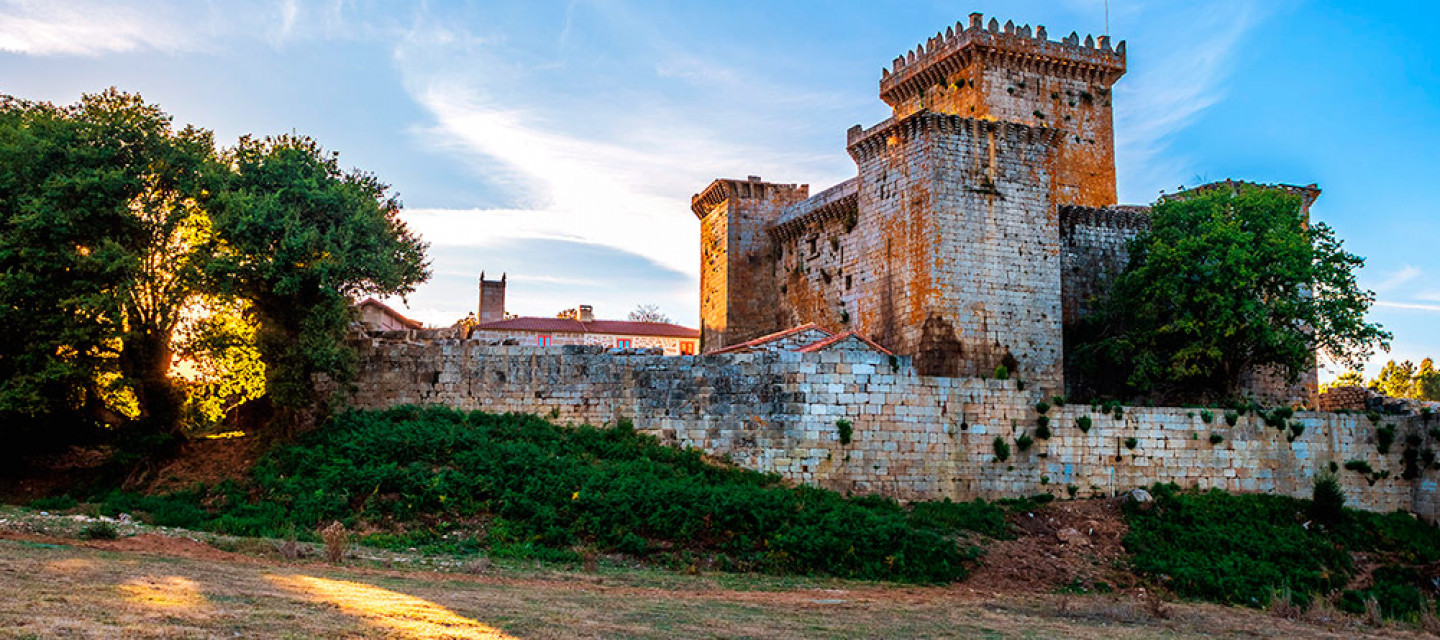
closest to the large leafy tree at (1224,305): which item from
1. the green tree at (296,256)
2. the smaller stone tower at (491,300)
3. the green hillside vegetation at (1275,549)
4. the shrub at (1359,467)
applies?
the shrub at (1359,467)

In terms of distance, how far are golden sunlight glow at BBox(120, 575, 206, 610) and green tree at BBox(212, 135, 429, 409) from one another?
33.4 ft

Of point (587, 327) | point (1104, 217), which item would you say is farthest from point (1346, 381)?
point (587, 327)

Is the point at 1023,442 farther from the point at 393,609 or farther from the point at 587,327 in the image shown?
the point at 587,327

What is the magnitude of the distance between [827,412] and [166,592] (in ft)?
46.3

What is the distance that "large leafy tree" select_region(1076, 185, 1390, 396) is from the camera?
94.4 feet

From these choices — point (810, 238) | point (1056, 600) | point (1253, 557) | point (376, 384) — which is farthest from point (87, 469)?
point (1253, 557)

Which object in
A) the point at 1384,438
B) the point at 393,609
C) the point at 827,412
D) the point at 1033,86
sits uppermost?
the point at 1033,86

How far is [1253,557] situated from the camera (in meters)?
22.1

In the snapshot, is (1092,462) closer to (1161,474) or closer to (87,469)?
(1161,474)

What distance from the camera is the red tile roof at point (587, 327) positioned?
58156 mm

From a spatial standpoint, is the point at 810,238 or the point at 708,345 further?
the point at 708,345

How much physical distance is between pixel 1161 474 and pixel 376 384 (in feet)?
57.1

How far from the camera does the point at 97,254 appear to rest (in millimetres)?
20906

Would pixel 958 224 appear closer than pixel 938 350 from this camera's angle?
No
